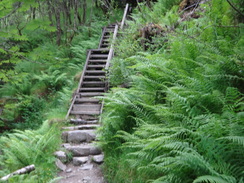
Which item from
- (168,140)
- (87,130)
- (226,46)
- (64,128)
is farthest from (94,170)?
(226,46)

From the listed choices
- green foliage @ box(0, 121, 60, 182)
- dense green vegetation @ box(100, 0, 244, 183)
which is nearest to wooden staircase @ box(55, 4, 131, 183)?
green foliage @ box(0, 121, 60, 182)

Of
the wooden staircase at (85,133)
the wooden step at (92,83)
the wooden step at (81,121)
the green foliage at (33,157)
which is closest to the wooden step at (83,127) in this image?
the wooden staircase at (85,133)

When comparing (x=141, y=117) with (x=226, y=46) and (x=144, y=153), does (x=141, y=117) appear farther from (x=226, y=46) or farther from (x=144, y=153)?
(x=226, y=46)

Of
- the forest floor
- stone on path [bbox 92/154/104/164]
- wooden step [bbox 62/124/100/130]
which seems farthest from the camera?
wooden step [bbox 62/124/100/130]

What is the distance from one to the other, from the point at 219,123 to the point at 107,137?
2.66 m

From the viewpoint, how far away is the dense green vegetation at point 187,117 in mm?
2582

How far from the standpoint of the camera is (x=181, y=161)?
→ 250cm

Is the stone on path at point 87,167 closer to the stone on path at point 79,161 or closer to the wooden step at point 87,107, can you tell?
the stone on path at point 79,161

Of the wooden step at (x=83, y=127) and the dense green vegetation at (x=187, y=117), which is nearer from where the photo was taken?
the dense green vegetation at (x=187, y=117)

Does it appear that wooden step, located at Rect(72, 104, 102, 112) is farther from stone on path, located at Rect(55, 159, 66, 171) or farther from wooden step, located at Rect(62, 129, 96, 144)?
stone on path, located at Rect(55, 159, 66, 171)

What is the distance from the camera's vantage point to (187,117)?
3.22 metres

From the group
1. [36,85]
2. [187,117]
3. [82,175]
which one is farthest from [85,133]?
[36,85]

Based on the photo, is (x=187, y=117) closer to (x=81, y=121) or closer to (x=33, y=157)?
(x=33, y=157)

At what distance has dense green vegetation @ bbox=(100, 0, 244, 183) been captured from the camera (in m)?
2.58
